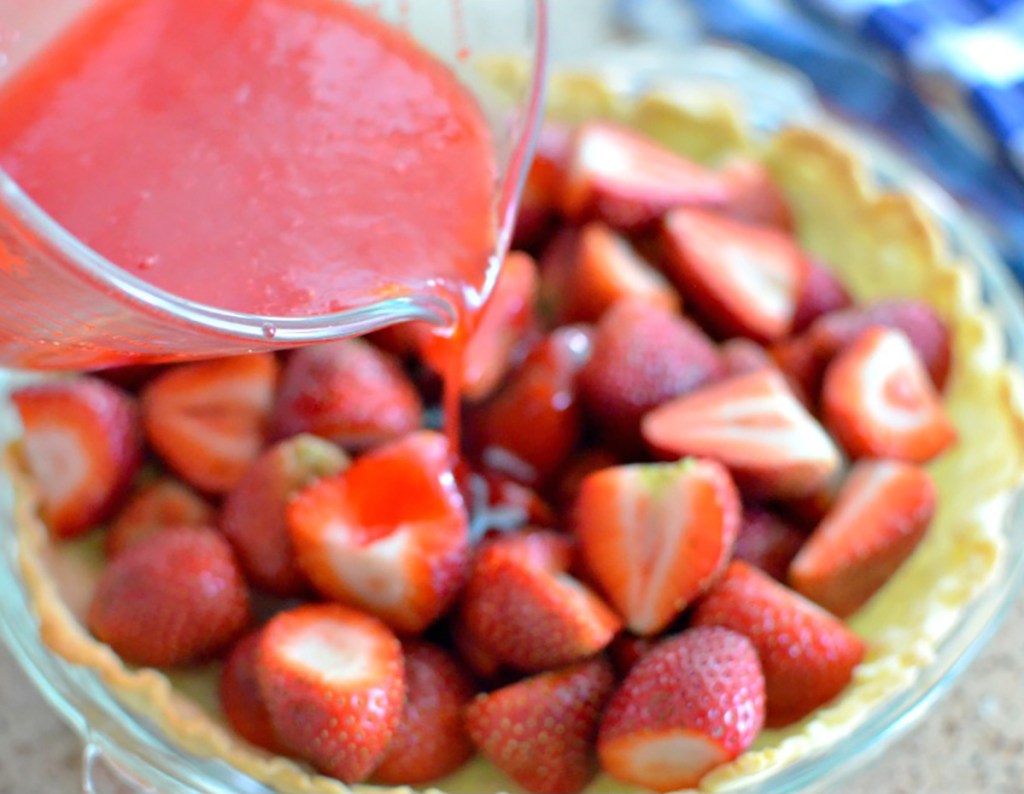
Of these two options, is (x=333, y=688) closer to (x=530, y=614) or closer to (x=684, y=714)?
(x=530, y=614)

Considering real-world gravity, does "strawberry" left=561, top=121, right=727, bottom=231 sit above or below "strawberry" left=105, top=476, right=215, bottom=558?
above

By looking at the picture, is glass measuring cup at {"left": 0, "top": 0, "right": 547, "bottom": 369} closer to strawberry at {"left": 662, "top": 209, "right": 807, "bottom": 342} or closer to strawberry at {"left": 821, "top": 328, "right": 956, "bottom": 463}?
strawberry at {"left": 662, "top": 209, "right": 807, "bottom": 342}

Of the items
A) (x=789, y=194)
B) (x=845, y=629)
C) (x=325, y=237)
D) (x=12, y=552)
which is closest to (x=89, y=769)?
(x=12, y=552)

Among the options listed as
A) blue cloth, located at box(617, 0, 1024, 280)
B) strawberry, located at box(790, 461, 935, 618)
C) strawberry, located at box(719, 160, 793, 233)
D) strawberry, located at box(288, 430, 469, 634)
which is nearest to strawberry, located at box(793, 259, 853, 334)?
strawberry, located at box(719, 160, 793, 233)

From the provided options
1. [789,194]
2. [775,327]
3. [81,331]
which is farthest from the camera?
[789,194]

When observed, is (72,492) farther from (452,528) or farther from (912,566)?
(912,566)

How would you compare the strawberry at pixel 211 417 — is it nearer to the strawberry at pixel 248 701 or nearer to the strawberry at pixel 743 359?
the strawberry at pixel 248 701
